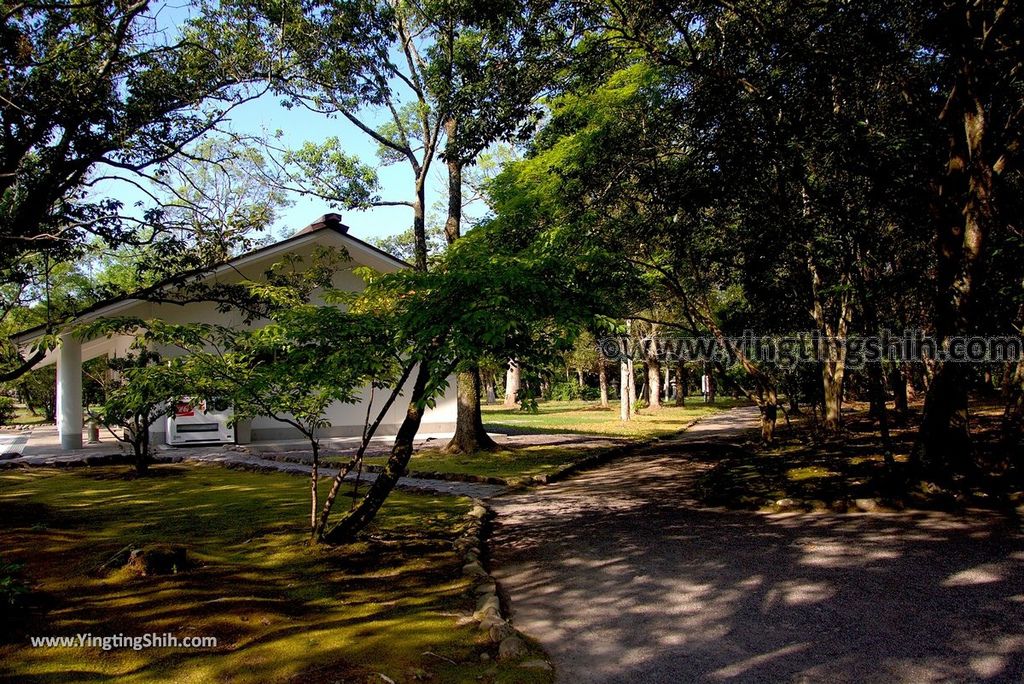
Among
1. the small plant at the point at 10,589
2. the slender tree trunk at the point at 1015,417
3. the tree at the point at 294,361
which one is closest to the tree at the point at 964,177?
the slender tree trunk at the point at 1015,417

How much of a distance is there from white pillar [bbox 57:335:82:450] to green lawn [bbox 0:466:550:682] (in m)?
8.85

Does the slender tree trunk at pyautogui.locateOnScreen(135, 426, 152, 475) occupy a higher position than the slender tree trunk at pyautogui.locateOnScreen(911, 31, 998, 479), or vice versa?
the slender tree trunk at pyautogui.locateOnScreen(911, 31, 998, 479)

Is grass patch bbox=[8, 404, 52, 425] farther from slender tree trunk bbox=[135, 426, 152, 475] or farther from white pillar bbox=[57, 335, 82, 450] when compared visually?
slender tree trunk bbox=[135, 426, 152, 475]

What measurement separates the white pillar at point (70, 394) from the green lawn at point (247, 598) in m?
8.85

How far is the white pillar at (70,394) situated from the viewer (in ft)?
53.3

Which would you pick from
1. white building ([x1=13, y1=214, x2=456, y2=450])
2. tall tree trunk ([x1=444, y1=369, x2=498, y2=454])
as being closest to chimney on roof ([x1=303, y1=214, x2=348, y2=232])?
white building ([x1=13, y1=214, x2=456, y2=450])

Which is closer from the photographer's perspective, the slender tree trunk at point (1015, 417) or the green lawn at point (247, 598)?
the green lawn at point (247, 598)

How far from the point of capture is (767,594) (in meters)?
5.06

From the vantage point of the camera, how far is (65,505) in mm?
8750

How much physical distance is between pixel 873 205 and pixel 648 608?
8.13 meters

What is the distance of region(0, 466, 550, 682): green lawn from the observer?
11.9ft

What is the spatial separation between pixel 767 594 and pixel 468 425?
36.7ft

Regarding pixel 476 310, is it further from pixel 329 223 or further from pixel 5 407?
pixel 5 407

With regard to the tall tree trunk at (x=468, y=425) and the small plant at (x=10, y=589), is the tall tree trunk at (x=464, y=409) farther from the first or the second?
the small plant at (x=10, y=589)
